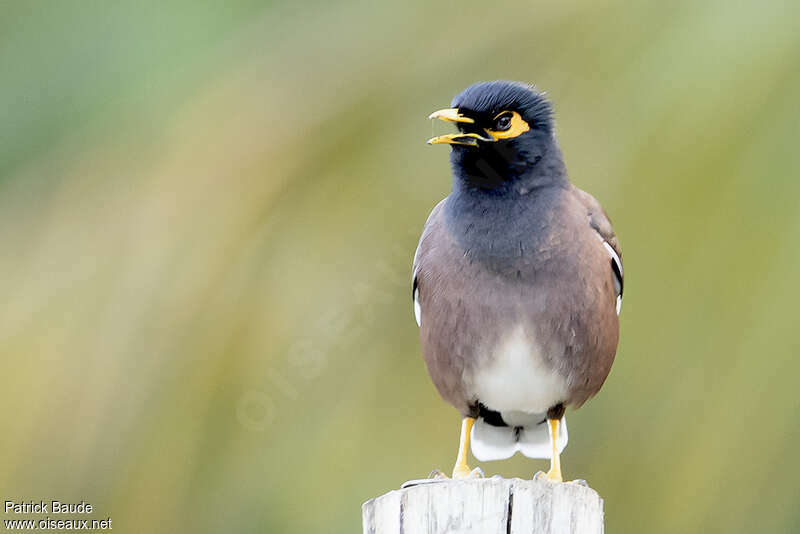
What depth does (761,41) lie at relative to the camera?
15.5ft

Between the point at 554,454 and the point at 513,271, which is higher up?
the point at 513,271

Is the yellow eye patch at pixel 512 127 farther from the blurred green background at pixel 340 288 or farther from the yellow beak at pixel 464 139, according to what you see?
the blurred green background at pixel 340 288

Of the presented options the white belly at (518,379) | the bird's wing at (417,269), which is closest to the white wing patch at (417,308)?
the bird's wing at (417,269)

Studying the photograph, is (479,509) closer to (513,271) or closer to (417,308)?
(513,271)

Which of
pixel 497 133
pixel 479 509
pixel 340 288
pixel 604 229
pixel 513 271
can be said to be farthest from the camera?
pixel 340 288

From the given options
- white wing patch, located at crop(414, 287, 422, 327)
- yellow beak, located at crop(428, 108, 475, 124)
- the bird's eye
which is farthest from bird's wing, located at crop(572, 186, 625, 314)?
white wing patch, located at crop(414, 287, 422, 327)

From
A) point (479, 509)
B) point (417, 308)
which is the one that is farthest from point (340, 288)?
point (479, 509)

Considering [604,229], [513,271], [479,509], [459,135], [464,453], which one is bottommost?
[479,509]

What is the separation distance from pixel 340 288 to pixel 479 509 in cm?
199

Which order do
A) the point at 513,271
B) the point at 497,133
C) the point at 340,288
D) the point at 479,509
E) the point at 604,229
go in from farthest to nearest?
the point at 340,288 → the point at 604,229 → the point at 497,133 → the point at 513,271 → the point at 479,509

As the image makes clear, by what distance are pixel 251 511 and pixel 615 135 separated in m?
1.91

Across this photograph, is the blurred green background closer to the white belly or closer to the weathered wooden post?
the white belly

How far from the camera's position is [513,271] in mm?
3479

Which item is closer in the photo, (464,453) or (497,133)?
(497,133)
